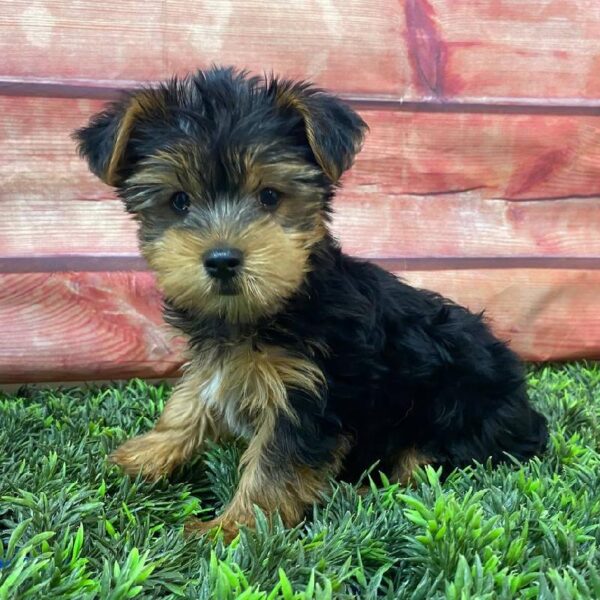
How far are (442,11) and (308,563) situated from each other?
11.6ft

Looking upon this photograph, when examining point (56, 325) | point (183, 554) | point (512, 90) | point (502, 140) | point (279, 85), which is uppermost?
point (279, 85)

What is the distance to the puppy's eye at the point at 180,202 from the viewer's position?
2582 mm

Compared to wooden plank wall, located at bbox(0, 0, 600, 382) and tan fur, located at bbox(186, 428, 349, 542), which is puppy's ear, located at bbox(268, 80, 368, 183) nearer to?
tan fur, located at bbox(186, 428, 349, 542)

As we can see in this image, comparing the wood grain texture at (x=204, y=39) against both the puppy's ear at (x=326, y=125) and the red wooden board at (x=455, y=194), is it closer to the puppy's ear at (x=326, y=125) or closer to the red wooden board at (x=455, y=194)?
the red wooden board at (x=455, y=194)

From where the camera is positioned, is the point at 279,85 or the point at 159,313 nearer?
the point at 279,85

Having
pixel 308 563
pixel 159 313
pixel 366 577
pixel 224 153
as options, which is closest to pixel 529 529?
pixel 366 577

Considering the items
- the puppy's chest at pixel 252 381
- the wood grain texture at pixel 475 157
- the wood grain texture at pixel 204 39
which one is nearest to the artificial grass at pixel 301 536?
the puppy's chest at pixel 252 381

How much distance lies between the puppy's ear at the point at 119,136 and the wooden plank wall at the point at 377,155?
5.10 feet

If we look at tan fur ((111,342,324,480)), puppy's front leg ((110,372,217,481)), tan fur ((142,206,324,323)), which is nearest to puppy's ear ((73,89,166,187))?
tan fur ((142,206,324,323))

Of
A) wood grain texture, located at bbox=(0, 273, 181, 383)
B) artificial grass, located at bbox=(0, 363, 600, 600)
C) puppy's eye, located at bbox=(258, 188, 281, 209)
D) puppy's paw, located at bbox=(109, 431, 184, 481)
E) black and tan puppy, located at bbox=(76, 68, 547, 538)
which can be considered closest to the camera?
artificial grass, located at bbox=(0, 363, 600, 600)

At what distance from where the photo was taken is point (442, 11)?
14.3 ft

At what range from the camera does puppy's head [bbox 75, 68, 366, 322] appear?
7.89ft

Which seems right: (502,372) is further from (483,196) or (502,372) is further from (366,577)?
(483,196)

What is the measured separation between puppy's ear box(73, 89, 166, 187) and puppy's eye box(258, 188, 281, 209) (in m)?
0.48
